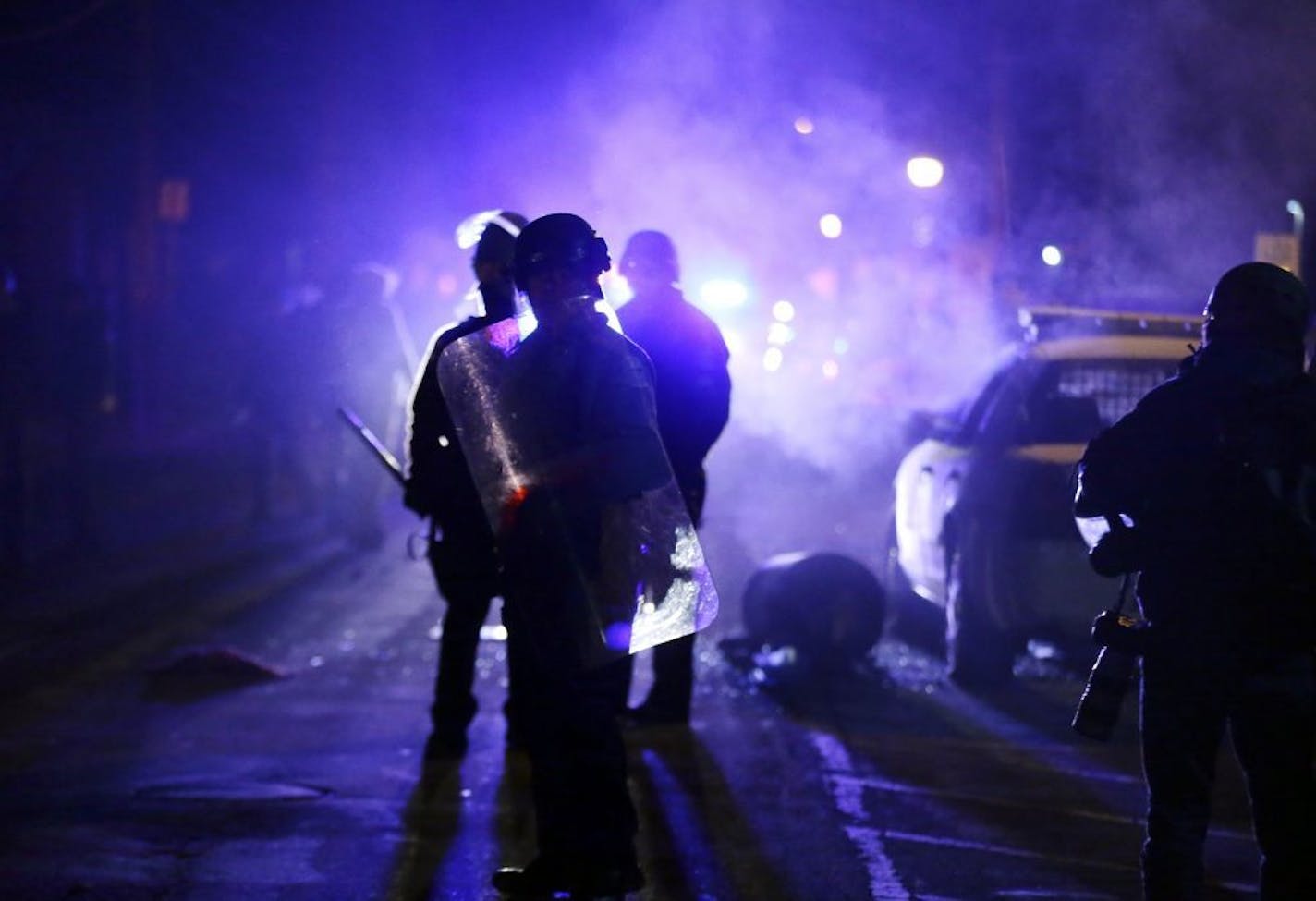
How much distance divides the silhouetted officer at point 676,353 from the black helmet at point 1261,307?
2.97 meters

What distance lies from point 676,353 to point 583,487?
2.40 meters

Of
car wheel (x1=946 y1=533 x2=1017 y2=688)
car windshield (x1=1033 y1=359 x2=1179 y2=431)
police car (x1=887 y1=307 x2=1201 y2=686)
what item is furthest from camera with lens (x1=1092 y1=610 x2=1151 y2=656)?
car windshield (x1=1033 y1=359 x2=1179 y2=431)

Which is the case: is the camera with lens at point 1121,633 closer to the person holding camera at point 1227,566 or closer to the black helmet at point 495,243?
the person holding camera at point 1227,566

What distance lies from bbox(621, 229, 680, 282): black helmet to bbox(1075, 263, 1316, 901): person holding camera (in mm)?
2989

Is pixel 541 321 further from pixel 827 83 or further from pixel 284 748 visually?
pixel 827 83

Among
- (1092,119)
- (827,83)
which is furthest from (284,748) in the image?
(827,83)

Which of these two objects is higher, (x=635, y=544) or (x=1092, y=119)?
(x=1092, y=119)

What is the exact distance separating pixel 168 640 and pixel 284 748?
2.82 meters

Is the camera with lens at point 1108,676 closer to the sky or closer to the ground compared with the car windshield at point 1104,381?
closer to the ground

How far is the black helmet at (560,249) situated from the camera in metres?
4.16

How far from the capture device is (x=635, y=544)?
4.06m

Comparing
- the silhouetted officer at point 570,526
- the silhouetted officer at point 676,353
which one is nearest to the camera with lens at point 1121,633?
the silhouetted officer at point 570,526

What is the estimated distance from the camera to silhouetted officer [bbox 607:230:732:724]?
6414 millimetres

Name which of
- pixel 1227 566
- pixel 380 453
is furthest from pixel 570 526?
pixel 380 453
